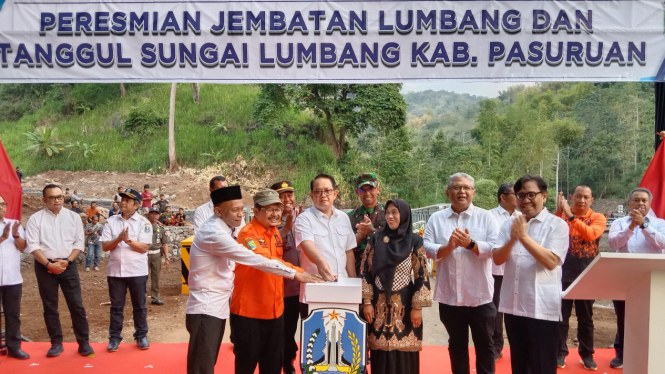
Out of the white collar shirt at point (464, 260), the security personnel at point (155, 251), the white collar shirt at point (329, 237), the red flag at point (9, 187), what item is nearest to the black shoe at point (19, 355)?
the red flag at point (9, 187)

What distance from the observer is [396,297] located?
3.12m

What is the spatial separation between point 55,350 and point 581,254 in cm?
430

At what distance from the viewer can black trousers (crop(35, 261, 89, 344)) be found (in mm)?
4434

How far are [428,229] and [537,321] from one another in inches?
35.5

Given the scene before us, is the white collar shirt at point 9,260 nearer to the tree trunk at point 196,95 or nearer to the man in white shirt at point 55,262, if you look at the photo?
the man in white shirt at point 55,262

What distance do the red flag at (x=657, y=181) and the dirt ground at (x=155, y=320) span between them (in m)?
2.11

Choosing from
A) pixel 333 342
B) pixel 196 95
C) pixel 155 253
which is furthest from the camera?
pixel 196 95

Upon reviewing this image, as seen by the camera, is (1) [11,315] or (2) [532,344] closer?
(2) [532,344]

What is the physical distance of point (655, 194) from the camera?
435 cm

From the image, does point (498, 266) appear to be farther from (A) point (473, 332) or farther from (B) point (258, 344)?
(B) point (258, 344)

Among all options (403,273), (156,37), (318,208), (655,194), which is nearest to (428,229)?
(403,273)

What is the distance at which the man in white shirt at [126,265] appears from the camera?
180 inches

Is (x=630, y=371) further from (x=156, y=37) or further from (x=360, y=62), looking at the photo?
(x=156, y=37)

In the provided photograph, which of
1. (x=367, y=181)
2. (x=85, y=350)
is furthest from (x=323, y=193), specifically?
(x=85, y=350)
